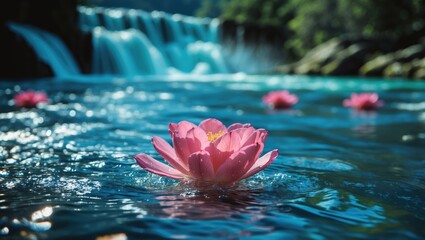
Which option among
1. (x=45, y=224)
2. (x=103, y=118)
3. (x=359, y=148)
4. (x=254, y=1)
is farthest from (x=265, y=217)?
(x=254, y=1)

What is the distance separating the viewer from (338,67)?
30625 millimetres

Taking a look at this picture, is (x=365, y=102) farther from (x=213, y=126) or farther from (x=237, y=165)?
(x=237, y=165)

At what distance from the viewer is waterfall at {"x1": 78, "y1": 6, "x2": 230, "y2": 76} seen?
2545 centimetres

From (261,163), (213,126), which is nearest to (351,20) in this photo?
(213,126)

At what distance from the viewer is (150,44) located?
2988 cm

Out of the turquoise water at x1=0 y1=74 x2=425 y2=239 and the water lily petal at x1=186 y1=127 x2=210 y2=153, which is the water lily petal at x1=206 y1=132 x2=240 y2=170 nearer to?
the water lily petal at x1=186 y1=127 x2=210 y2=153

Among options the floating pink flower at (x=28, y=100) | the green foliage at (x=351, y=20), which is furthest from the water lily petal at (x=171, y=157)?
the green foliage at (x=351, y=20)

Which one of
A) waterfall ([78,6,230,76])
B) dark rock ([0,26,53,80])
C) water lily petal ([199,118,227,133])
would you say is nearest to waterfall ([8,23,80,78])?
dark rock ([0,26,53,80])

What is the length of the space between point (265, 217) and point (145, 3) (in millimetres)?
118457

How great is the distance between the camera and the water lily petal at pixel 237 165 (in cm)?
223

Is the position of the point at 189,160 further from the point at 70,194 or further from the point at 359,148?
the point at 359,148

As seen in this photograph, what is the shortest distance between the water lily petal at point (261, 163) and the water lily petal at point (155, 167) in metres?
0.33

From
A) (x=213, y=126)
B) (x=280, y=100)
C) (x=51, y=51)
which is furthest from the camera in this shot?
(x=51, y=51)

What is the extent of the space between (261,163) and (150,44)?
92.4ft
